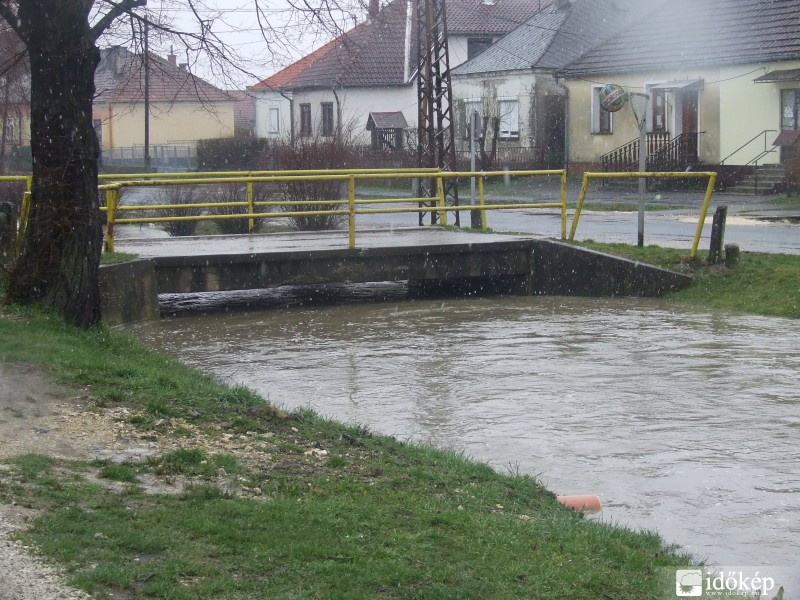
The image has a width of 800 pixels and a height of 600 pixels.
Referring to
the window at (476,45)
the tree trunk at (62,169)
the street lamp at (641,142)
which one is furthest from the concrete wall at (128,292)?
the window at (476,45)

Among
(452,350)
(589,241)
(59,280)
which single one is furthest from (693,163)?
(59,280)

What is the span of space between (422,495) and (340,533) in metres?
1.05

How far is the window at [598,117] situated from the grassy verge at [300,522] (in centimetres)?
3646

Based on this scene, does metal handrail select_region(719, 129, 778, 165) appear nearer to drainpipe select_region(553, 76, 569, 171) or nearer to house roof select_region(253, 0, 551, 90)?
drainpipe select_region(553, 76, 569, 171)

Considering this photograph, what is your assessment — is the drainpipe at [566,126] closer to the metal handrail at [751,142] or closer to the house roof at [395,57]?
the metal handrail at [751,142]

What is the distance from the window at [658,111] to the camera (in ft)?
130

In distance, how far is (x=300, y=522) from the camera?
541 cm

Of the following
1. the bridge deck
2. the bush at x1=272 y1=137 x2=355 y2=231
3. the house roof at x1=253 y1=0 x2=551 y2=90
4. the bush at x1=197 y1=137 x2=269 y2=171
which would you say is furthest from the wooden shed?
the bridge deck

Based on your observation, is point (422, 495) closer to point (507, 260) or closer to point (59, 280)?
point (59, 280)

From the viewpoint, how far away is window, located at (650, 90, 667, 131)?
3969cm

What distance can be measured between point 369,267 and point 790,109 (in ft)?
76.7

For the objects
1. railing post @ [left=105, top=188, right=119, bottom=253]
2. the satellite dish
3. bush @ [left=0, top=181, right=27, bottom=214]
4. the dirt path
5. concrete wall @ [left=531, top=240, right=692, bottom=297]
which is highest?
the satellite dish

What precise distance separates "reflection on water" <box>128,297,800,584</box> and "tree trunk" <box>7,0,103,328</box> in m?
1.79

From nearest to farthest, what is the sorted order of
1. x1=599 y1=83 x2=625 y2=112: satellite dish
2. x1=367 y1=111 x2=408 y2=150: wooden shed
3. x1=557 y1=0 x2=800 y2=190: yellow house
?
x1=599 y1=83 x2=625 y2=112: satellite dish → x1=557 y1=0 x2=800 y2=190: yellow house → x1=367 y1=111 x2=408 y2=150: wooden shed
